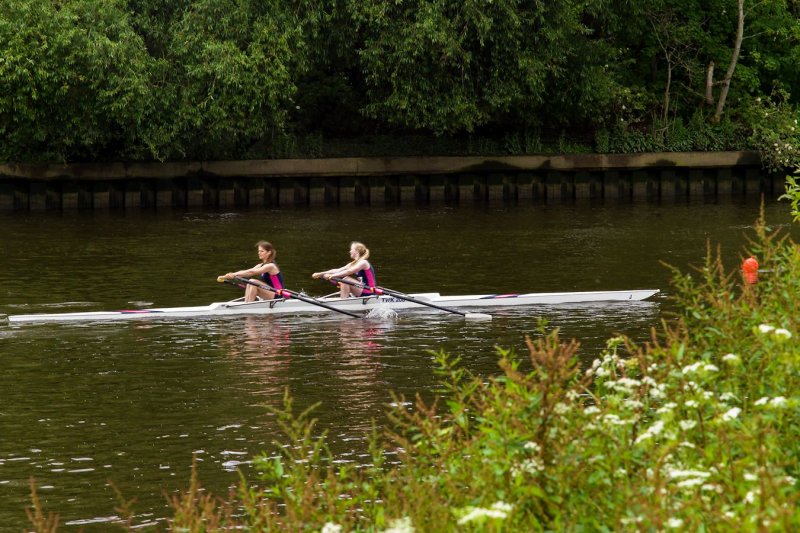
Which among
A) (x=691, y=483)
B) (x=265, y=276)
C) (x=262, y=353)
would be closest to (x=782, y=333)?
(x=691, y=483)

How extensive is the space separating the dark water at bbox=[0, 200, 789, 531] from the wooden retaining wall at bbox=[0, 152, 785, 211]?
254 centimetres

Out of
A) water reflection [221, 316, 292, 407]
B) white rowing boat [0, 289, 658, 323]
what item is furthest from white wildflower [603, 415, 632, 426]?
white rowing boat [0, 289, 658, 323]

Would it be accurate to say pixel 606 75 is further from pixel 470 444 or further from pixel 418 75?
pixel 470 444

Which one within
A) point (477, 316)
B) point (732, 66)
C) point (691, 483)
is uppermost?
point (732, 66)

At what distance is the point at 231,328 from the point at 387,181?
25560 mm

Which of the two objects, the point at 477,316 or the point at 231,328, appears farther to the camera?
the point at 477,316

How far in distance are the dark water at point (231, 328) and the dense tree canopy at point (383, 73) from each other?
3728 millimetres

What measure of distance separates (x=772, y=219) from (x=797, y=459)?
108 ft

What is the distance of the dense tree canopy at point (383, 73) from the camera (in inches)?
1780

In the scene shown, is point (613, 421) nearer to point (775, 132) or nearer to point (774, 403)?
point (774, 403)

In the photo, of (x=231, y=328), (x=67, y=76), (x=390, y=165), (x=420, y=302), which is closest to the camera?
(x=231, y=328)

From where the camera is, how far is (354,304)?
26.0m

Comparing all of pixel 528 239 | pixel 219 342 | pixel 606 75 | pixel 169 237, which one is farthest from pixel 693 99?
pixel 219 342

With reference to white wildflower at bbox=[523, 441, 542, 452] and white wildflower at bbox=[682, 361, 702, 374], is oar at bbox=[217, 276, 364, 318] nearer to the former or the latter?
white wildflower at bbox=[682, 361, 702, 374]
